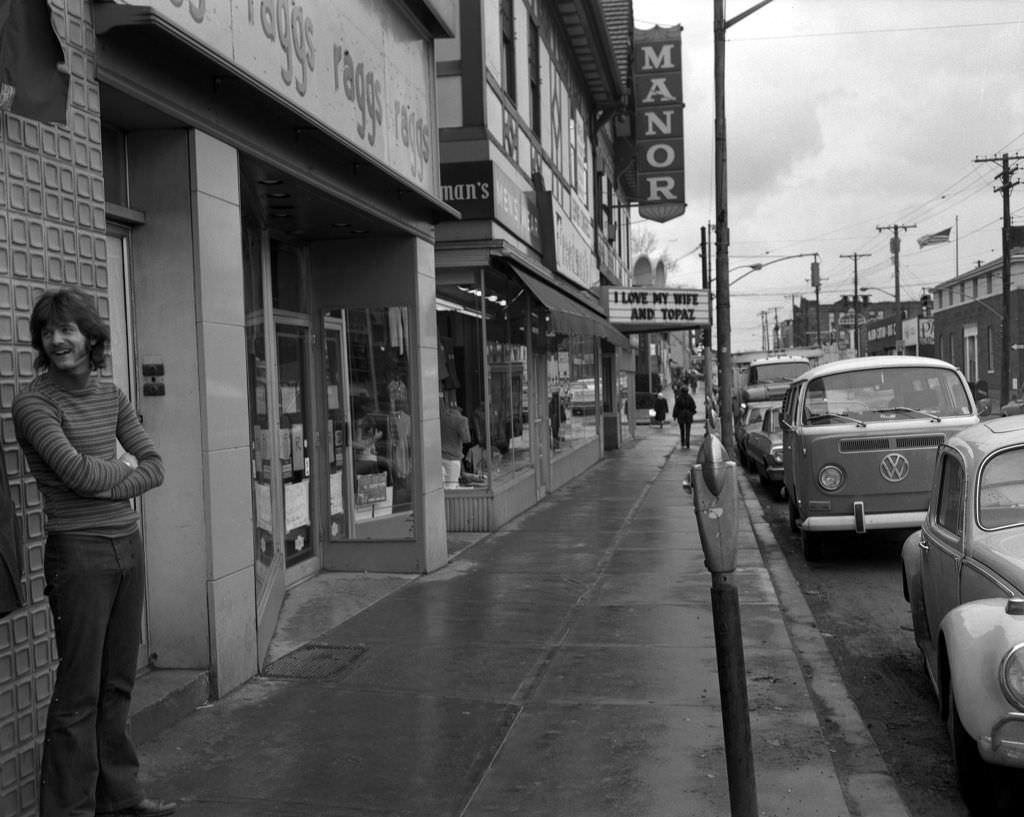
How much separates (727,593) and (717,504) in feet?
1.09

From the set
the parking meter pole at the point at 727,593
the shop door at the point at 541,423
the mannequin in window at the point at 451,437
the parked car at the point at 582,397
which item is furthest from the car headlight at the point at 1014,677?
the parked car at the point at 582,397

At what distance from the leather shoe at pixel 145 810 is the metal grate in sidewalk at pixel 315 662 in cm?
209

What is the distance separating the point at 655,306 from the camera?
2622 centimetres

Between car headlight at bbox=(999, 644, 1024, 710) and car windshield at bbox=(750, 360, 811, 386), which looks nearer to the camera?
car headlight at bbox=(999, 644, 1024, 710)

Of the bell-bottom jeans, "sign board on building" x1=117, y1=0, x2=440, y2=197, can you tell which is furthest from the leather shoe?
"sign board on building" x1=117, y1=0, x2=440, y2=197

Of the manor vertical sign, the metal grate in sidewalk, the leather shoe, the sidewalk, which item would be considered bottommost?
the sidewalk

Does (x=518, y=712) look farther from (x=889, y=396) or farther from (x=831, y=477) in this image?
(x=889, y=396)

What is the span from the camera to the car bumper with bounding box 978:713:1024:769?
4.22 meters

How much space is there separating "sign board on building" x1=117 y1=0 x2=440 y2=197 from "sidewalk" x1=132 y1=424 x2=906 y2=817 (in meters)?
3.31

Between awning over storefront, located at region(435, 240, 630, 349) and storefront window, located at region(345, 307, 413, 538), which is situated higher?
awning over storefront, located at region(435, 240, 630, 349)

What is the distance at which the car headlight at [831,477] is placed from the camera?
10.8 metres

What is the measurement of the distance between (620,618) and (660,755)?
9.81 feet

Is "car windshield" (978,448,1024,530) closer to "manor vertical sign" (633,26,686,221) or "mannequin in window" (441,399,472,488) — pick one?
"mannequin in window" (441,399,472,488)

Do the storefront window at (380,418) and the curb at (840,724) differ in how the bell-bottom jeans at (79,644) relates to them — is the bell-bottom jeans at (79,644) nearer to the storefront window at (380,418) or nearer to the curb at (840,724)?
the curb at (840,724)
